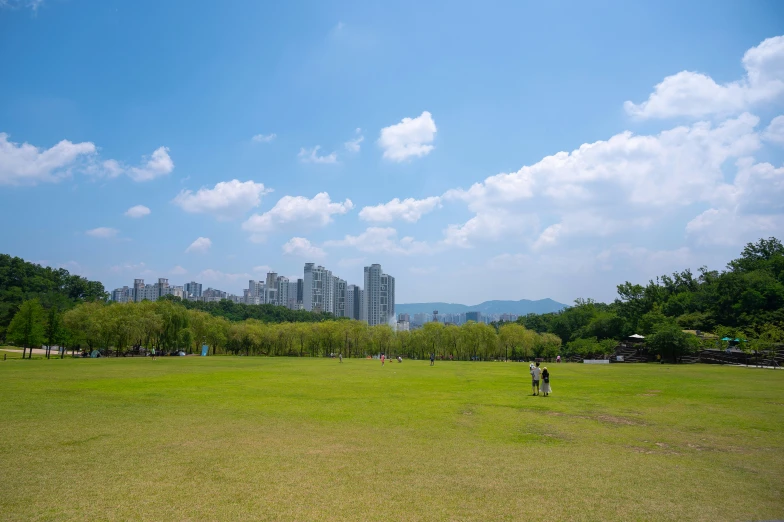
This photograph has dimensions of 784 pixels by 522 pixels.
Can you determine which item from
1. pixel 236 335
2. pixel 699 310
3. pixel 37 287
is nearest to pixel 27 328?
pixel 236 335

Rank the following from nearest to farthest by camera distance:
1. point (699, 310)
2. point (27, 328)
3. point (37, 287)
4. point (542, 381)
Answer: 1. point (542, 381)
2. point (27, 328)
3. point (699, 310)
4. point (37, 287)

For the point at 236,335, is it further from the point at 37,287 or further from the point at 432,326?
the point at 37,287

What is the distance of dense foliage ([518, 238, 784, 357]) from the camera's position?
66.8m

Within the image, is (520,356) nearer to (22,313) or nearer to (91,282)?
(22,313)

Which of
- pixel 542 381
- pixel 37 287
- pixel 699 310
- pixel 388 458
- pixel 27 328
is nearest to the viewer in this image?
pixel 388 458

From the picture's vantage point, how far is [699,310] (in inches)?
3588

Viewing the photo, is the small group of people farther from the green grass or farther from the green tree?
the green tree

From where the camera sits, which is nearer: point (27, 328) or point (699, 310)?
point (27, 328)

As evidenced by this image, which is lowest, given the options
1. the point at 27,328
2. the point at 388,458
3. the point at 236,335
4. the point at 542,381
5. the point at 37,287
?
the point at 236,335

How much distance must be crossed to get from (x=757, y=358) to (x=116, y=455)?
224 ft

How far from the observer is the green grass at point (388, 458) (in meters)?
8.30

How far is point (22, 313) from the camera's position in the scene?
63.2 metres

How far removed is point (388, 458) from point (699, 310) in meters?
101

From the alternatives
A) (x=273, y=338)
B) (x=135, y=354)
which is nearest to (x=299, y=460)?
(x=135, y=354)
